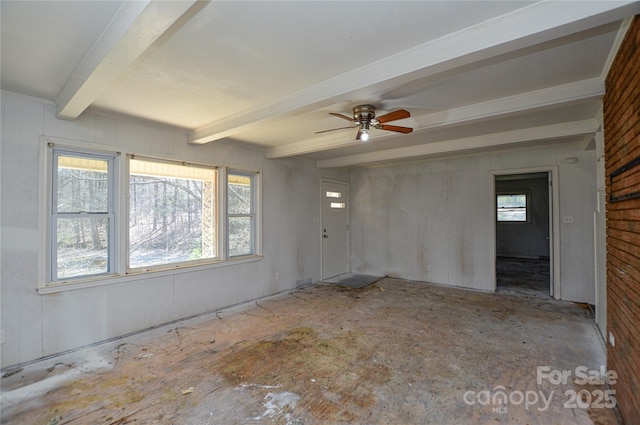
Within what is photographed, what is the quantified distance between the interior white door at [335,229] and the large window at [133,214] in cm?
195

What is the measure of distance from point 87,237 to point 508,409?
13.6ft

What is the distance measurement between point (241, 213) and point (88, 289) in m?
2.12

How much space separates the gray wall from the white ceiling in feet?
20.6

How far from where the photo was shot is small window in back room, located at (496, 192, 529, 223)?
8.95 metres

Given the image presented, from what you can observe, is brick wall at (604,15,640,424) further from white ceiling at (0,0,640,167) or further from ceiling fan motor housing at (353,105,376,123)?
ceiling fan motor housing at (353,105,376,123)

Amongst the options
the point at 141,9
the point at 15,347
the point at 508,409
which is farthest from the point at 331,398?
the point at 15,347

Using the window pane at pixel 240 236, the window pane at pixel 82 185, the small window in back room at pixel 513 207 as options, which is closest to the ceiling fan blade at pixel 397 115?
the window pane at pixel 240 236

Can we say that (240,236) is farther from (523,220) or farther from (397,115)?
(523,220)

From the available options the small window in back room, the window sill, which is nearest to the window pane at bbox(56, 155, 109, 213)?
the window sill

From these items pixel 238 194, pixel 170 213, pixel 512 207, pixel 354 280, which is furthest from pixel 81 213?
pixel 512 207

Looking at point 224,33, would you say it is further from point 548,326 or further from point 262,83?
point 548,326

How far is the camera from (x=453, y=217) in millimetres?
5469

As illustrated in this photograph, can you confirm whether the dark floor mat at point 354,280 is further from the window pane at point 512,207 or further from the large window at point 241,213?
the window pane at point 512,207

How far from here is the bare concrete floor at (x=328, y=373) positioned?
1.99m
